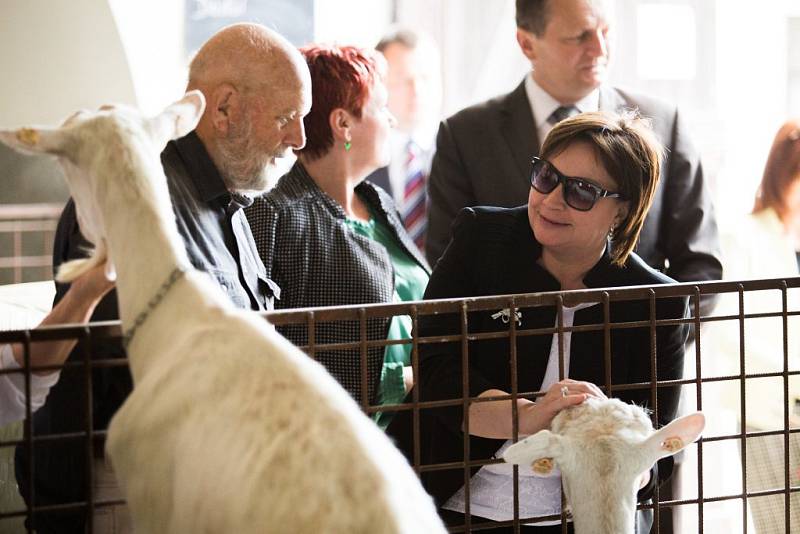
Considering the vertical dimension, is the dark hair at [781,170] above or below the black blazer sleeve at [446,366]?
above

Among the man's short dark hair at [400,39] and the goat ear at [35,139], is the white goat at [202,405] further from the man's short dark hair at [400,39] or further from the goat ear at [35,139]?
the man's short dark hair at [400,39]

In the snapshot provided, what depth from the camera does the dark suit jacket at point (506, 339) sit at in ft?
4.74

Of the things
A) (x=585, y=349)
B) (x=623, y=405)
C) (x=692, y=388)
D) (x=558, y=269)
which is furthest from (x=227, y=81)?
(x=692, y=388)

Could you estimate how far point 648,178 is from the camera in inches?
69.2

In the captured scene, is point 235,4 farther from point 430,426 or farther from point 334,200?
point 430,426

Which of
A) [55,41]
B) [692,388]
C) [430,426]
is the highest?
[55,41]

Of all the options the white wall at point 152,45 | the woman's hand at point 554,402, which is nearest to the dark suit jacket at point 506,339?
the woman's hand at point 554,402

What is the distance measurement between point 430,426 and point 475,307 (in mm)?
526

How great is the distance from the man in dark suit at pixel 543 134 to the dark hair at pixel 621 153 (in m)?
0.81

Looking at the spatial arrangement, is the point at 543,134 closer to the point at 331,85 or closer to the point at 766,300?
the point at 331,85

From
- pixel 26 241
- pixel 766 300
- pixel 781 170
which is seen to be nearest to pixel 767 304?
pixel 766 300

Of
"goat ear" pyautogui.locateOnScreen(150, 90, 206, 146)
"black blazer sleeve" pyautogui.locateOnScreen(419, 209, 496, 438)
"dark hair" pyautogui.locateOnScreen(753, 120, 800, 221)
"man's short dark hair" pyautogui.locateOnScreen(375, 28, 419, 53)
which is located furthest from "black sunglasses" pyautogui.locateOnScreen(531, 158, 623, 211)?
"man's short dark hair" pyautogui.locateOnScreen(375, 28, 419, 53)

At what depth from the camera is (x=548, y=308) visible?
156 cm

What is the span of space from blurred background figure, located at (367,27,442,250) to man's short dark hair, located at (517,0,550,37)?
109 centimetres
